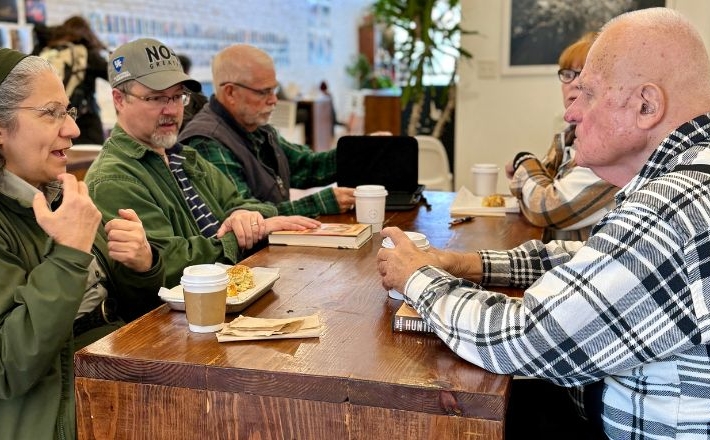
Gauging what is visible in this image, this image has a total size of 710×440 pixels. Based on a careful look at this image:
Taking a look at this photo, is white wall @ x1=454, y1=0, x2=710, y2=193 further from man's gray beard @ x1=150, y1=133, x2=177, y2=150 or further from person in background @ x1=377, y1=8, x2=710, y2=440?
person in background @ x1=377, y1=8, x2=710, y2=440

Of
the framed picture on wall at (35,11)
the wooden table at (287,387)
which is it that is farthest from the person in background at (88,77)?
the wooden table at (287,387)

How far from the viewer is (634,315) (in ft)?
3.47

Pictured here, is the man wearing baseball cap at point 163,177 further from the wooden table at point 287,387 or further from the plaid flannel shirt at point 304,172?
the wooden table at point 287,387

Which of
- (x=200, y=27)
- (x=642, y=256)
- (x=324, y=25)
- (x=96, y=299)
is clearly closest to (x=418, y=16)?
(x=200, y=27)

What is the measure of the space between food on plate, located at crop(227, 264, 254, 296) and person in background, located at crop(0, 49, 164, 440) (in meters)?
0.25

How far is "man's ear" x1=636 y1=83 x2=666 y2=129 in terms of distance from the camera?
117 centimetres

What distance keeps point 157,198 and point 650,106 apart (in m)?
1.33

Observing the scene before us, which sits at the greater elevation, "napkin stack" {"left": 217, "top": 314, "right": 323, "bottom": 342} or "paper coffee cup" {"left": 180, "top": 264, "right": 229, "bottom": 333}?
"paper coffee cup" {"left": 180, "top": 264, "right": 229, "bottom": 333}

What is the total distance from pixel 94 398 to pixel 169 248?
678 millimetres

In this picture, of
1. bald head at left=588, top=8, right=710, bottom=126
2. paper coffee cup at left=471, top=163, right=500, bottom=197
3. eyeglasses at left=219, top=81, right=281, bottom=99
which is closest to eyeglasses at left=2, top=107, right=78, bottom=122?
bald head at left=588, top=8, right=710, bottom=126

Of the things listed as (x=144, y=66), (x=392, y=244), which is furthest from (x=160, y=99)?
(x=392, y=244)

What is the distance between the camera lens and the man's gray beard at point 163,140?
7.00 feet

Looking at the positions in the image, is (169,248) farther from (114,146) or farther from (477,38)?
(477,38)

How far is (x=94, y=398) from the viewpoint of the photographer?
1.24 metres
